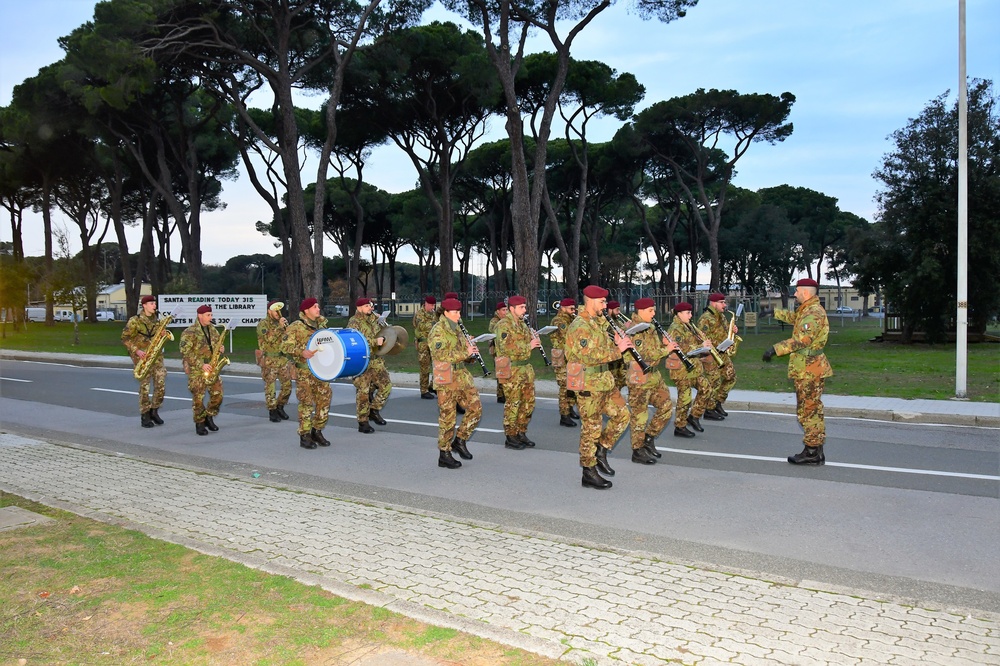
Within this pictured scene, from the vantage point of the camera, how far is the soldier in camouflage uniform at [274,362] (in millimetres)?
11648

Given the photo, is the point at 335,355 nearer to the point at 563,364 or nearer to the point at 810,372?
the point at 563,364

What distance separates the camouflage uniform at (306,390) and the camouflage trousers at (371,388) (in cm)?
84

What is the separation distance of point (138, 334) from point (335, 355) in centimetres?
386

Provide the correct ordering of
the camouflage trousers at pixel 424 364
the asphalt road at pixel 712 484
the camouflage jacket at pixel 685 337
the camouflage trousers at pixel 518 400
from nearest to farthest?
the asphalt road at pixel 712 484 < the camouflage trousers at pixel 518 400 < the camouflage jacket at pixel 685 337 < the camouflage trousers at pixel 424 364

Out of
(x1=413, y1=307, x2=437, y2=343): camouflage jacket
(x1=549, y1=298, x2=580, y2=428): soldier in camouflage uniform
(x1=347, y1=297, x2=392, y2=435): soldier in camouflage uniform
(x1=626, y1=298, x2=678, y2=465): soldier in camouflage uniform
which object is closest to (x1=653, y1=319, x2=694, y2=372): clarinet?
(x1=626, y1=298, x2=678, y2=465): soldier in camouflage uniform

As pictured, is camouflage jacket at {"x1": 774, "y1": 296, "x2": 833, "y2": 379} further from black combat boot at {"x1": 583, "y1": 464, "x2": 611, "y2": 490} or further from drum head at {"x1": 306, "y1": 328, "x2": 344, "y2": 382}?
drum head at {"x1": 306, "y1": 328, "x2": 344, "y2": 382}

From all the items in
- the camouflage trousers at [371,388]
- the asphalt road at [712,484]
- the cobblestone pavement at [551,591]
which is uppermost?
the camouflage trousers at [371,388]

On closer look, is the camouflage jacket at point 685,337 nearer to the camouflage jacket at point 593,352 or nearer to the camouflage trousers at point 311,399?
the camouflage jacket at point 593,352

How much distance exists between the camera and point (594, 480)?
7102mm

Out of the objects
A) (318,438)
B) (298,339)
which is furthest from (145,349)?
(318,438)

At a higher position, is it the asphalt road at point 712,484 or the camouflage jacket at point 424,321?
the camouflage jacket at point 424,321

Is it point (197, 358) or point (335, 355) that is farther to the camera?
point (197, 358)

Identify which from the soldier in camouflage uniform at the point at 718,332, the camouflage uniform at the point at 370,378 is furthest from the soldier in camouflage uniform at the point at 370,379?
the soldier in camouflage uniform at the point at 718,332

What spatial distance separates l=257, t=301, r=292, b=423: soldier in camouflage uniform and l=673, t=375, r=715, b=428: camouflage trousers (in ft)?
18.8
